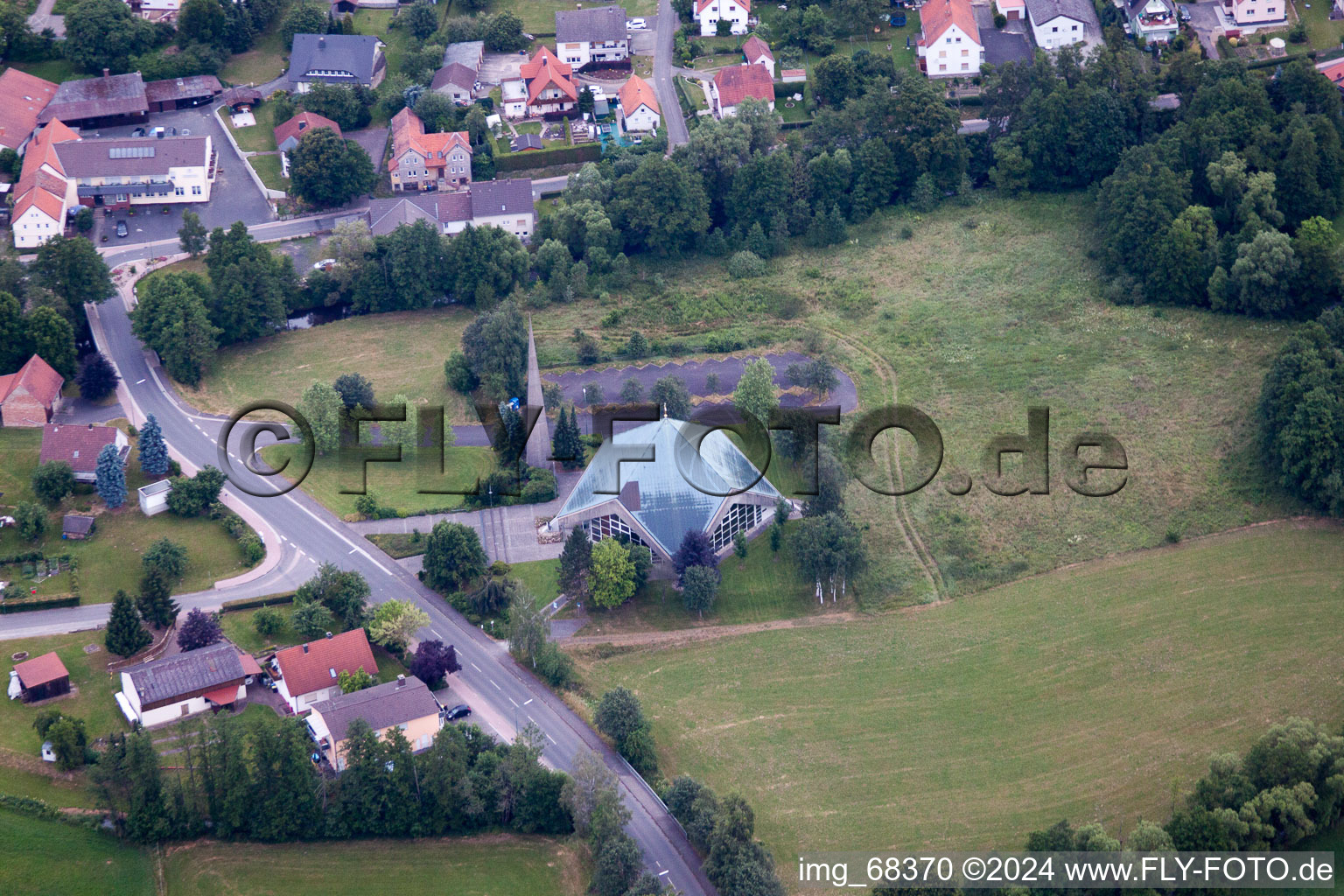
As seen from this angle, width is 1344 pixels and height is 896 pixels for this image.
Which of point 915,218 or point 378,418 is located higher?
Result: point 915,218

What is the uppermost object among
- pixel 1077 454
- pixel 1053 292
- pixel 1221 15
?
pixel 1221 15

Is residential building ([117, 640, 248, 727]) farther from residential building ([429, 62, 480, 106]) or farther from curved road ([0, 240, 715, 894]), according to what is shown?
residential building ([429, 62, 480, 106])

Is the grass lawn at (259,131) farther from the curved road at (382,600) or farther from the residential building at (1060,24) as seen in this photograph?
the residential building at (1060,24)

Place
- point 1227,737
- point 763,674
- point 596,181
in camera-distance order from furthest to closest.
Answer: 1. point 596,181
2. point 763,674
3. point 1227,737

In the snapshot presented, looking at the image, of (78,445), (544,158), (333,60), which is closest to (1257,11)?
(544,158)

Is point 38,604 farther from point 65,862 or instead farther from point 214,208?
point 214,208

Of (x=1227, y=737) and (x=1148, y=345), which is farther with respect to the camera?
(x=1148, y=345)

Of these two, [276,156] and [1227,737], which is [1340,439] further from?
[276,156]

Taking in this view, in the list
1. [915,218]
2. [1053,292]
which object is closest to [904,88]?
[915,218]
